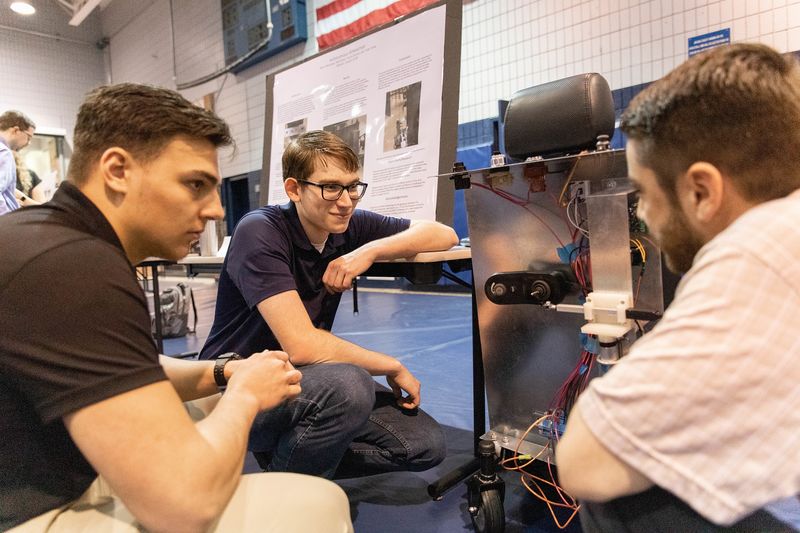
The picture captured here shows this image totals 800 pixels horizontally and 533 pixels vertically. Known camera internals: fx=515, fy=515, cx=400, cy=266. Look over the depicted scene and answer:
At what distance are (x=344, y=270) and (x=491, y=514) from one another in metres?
0.79

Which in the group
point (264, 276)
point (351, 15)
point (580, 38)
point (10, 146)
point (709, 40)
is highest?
point (351, 15)

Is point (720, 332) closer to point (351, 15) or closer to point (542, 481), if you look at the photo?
point (542, 481)

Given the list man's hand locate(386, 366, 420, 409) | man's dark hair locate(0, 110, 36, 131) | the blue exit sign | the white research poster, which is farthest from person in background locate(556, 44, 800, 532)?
man's dark hair locate(0, 110, 36, 131)

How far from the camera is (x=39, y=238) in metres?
0.67

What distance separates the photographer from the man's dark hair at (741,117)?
62 cm

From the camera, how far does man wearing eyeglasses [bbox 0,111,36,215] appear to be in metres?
3.75

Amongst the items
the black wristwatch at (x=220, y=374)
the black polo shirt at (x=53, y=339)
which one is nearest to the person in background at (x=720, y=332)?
the black polo shirt at (x=53, y=339)

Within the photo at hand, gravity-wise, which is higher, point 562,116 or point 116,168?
point 562,116

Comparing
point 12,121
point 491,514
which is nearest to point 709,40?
point 491,514

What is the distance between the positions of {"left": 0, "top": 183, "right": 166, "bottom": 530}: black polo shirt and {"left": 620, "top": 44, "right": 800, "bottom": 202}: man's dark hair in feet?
2.45

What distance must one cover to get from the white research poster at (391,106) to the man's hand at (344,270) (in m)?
0.65

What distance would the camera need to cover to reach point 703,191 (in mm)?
645

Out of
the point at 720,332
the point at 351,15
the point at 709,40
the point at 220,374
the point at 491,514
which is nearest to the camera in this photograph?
the point at 720,332

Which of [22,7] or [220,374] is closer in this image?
[220,374]
